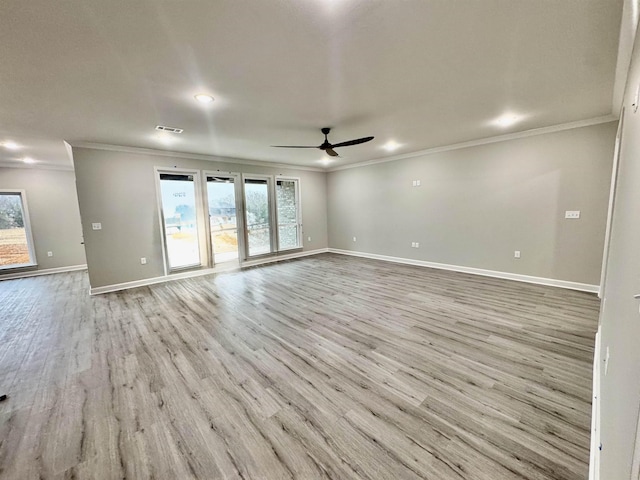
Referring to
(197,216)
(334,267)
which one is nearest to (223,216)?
(197,216)

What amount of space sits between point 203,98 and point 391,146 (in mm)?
3723

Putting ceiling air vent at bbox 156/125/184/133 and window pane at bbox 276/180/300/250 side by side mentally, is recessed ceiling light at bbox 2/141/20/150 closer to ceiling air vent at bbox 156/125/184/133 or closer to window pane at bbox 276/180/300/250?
ceiling air vent at bbox 156/125/184/133

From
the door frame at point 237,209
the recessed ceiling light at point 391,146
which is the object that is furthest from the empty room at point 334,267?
the recessed ceiling light at point 391,146

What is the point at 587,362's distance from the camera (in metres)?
2.28

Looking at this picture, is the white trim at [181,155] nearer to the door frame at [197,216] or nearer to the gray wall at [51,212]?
the door frame at [197,216]

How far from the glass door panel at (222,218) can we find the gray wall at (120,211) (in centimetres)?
61

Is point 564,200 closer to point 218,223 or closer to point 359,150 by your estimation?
point 359,150

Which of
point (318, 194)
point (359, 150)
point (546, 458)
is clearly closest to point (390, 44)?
point (546, 458)

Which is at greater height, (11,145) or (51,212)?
(11,145)

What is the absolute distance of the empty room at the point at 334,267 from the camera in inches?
61.2

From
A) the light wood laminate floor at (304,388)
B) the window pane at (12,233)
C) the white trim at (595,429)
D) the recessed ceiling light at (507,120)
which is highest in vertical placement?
the recessed ceiling light at (507,120)

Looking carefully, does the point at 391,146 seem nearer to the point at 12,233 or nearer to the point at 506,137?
the point at 506,137

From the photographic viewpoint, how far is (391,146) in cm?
536

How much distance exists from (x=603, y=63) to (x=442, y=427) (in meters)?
3.24
